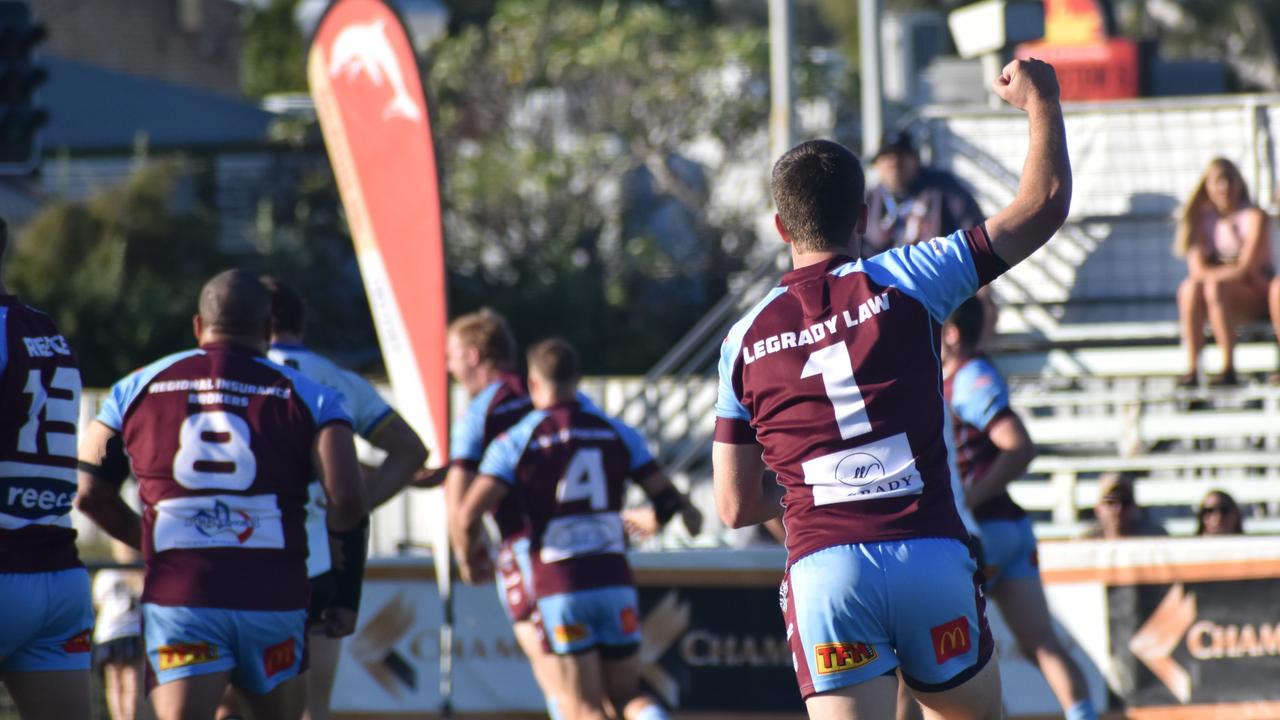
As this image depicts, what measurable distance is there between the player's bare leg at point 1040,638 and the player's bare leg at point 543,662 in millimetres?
2023

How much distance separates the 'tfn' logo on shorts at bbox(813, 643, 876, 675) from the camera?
4141mm

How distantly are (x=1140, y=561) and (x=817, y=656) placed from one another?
190 inches

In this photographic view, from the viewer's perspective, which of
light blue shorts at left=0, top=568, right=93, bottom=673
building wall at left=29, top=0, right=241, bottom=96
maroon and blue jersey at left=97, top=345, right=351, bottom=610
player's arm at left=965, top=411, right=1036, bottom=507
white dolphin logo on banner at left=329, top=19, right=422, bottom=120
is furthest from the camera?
building wall at left=29, top=0, right=241, bottom=96

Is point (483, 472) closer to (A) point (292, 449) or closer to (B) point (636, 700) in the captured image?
(B) point (636, 700)

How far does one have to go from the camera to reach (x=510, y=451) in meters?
7.59

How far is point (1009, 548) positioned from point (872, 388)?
3530 mm

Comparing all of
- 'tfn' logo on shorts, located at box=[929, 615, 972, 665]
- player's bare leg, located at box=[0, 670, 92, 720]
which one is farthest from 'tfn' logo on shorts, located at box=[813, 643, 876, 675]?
player's bare leg, located at box=[0, 670, 92, 720]

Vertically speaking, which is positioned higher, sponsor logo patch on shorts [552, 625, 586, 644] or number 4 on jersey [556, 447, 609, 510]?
number 4 on jersey [556, 447, 609, 510]

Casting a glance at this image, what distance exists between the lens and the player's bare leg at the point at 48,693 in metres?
5.33

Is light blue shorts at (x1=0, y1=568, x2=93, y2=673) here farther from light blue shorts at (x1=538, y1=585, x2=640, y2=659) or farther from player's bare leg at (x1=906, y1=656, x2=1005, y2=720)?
player's bare leg at (x1=906, y1=656, x2=1005, y2=720)

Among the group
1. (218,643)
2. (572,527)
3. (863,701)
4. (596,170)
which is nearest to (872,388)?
(863,701)

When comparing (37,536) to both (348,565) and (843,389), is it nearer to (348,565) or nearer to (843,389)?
(348,565)

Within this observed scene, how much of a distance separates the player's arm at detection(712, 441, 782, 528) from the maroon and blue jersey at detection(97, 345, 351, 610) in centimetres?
172

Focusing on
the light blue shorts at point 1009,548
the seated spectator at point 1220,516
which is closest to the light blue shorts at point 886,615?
Result: the light blue shorts at point 1009,548
